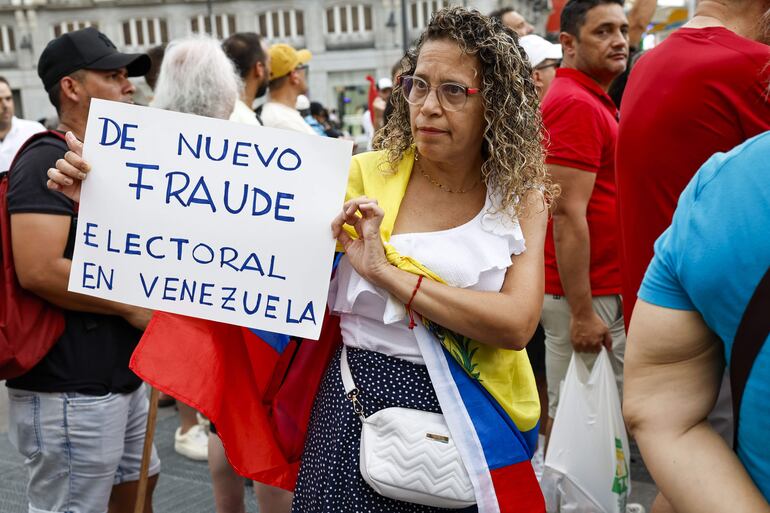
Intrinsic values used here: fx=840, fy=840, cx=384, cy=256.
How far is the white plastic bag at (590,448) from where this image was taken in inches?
129

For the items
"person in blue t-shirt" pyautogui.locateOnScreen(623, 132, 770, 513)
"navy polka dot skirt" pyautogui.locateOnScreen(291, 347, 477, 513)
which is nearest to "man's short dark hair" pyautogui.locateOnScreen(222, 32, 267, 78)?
"navy polka dot skirt" pyautogui.locateOnScreen(291, 347, 477, 513)

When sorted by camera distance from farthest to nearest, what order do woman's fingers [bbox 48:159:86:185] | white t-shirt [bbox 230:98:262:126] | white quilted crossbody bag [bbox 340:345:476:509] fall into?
white t-shirt [bbox 230:98:262:126] < woman's fingers [bbox 48:159:86:185] < white quilted crossbody bag [bbox 340:345:476:509]

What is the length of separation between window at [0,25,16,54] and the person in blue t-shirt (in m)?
53.8

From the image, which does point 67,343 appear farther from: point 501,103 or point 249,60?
point 249,60

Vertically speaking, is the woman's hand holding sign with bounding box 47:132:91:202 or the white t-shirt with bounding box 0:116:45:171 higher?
the woman's hand holding sign with bounding box 47:132:91:202

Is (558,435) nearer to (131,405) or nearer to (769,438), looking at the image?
(131,405)

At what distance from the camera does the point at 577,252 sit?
3.57m

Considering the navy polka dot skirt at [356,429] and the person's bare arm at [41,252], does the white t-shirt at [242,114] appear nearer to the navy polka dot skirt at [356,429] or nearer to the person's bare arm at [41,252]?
the person's bare arm at [41,252]

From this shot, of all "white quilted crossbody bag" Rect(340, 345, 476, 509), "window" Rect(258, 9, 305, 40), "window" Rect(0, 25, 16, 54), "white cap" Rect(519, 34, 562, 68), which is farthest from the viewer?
"window" Rect(258, 9, 305, 40)

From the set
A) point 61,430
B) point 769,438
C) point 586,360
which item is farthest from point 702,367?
point 586,360

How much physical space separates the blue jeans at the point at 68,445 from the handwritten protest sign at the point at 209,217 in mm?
702

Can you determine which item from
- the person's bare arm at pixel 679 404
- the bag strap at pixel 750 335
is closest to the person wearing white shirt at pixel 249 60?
the person's bare arm at pixel 679 404

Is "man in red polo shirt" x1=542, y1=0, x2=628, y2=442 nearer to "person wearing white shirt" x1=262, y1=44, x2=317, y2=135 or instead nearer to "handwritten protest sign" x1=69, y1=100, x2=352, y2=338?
"handwritten protest sign" x1=69, y1=100, x2=352, y2=338

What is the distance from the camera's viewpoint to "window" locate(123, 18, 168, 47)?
49062 mm
